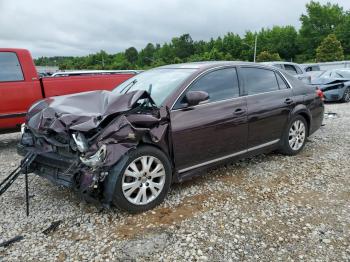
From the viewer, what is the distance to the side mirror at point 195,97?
12.7 feet

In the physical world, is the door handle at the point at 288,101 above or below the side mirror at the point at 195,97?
below

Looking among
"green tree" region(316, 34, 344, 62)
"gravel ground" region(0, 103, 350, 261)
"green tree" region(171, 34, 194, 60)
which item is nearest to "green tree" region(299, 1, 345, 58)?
"green tree" region(316, 34, 344, 62)

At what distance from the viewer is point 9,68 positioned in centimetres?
631

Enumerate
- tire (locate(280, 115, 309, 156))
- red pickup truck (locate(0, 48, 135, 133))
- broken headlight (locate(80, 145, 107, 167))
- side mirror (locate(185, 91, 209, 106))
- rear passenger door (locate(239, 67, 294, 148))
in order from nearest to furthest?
broken headlight (locate(80, 145, 107, 167)) < side mirror (locate(185, 91, 209, 106)) < rear passenger door (locate(239, 67, 294, 148)) < tire (locate(280, 115, 309, 156)) < red pickup truck (locate(0, 48, 135, 133))

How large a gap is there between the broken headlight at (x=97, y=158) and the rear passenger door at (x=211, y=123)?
0.87 meters

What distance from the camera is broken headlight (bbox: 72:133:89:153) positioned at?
3.30 meters

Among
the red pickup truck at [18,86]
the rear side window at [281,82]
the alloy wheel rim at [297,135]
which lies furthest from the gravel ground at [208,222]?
the red pickup truck at [18,86]

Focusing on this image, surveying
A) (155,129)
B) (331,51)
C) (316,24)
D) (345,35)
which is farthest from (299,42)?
(155,129)

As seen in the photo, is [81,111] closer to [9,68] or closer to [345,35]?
[9,68]

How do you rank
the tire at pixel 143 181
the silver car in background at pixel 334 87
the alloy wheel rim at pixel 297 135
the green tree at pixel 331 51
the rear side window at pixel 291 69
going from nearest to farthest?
the tire at pixel 143 181 → the alloy wheel rim at pixel 297 135 → the silver car in background at pixel 334 87 → the rear side window at pixel 291 69 → the green tree at pixel 331 51

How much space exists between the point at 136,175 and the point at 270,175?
6.87 feet

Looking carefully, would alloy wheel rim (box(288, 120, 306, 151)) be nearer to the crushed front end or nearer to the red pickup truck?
the crushed front end

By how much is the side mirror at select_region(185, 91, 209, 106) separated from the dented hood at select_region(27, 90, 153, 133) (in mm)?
441

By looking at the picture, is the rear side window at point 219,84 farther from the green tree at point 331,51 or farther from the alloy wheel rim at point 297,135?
the green tree at point 331,51
